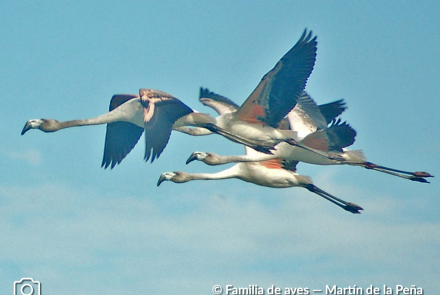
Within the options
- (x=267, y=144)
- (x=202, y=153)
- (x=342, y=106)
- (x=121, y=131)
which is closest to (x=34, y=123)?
(x=121, y=131)

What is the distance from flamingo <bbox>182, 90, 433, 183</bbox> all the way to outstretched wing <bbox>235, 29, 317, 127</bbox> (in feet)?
4.88

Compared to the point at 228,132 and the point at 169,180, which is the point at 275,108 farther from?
the point at 169,180

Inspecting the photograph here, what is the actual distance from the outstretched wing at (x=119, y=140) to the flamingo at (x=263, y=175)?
203 centimetres

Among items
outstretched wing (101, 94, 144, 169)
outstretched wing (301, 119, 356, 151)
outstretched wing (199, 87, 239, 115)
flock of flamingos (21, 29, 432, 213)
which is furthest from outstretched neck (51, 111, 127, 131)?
outstretched wing (301, 119, 356, 151)

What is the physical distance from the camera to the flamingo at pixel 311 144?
2569 centimetres

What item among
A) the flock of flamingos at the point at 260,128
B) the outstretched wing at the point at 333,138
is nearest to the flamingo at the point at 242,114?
the flock of flamingos at the point at 260,128

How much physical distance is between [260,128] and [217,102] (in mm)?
3317

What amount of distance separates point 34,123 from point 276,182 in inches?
250

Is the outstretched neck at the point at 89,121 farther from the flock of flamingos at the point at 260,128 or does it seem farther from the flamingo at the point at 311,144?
the flamingo at the point at 311,144

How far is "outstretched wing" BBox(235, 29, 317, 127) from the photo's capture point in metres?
24.2

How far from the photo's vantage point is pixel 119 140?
91.5 ft

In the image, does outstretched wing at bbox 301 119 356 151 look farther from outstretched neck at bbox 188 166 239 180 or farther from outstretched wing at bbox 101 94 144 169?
outstretched wing at bbox 101 94 144 169

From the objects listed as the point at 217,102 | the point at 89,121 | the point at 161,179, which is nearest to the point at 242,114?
the point at 161,179

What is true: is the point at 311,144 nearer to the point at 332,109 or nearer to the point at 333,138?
the point at 333,138
